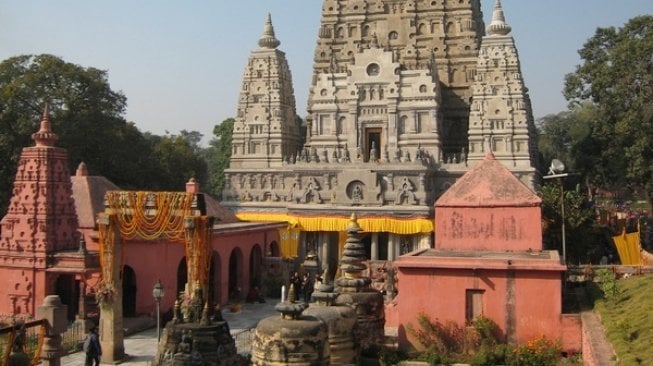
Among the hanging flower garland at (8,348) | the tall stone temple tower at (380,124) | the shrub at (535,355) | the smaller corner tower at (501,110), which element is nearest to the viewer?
the hanging flower garland at (8,348)

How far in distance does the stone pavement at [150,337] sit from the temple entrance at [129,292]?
153 centimetres

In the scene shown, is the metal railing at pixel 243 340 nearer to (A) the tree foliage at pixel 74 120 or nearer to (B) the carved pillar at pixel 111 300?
(B) the carved pillar at pixel 111 300

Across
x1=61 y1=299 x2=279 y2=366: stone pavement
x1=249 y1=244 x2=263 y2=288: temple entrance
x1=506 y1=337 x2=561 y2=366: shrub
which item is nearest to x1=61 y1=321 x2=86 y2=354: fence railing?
x1=61 y1=299 x2=279 y2=366: stone pavement

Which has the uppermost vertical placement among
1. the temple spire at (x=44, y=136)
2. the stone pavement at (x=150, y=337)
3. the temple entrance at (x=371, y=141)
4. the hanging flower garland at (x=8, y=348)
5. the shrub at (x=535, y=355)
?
the temple entrance at (x=371, y=141)

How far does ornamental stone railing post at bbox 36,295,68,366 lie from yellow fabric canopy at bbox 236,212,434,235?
2130cm

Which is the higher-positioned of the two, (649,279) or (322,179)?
(322,179)

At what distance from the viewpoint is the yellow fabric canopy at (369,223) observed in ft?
110

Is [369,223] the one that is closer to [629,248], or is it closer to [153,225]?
[629,248]

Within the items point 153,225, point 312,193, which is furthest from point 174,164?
point 153,225

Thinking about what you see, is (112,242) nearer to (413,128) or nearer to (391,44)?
(413,128)

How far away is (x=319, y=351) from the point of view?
9.56 m

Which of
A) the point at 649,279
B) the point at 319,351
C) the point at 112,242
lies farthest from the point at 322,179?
the point at 319,351

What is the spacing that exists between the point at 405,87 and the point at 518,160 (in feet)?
23.9

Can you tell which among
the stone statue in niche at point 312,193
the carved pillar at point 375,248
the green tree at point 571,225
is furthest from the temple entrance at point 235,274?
the green tree at point 571,225
